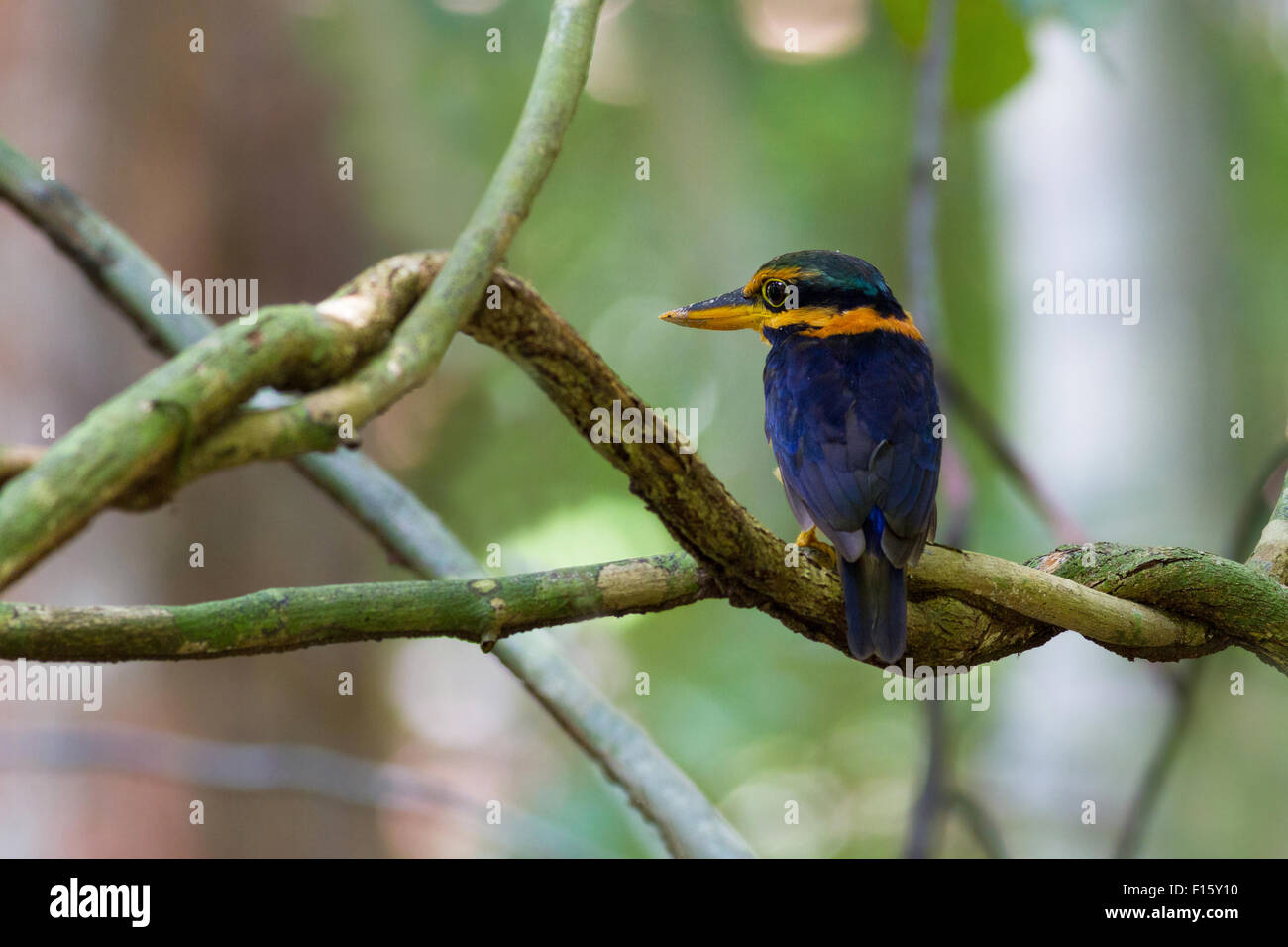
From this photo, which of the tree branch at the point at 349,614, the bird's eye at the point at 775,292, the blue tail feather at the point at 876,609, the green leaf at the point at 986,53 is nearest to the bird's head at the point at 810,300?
the bird's eye at the point at 775,292

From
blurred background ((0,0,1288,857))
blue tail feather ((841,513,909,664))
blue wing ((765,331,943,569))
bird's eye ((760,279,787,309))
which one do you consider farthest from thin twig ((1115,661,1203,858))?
blue tail feather ((841,513,909,664))

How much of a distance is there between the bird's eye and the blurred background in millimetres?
553

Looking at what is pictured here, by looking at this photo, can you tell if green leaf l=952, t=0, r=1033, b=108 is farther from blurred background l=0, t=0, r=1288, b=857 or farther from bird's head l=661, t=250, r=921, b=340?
bird's head l=661, t=250, r=921, b=340

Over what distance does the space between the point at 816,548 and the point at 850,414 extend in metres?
0.26

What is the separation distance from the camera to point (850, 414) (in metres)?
2.09

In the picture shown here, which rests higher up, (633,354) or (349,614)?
(633,354)

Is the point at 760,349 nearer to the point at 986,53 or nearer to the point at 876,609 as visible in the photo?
the point at 986,53

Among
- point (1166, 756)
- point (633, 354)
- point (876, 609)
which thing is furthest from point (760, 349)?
point (876, 609)

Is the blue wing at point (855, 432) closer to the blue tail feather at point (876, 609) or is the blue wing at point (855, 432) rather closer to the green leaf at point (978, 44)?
the blue tail feather at point (876, 609)

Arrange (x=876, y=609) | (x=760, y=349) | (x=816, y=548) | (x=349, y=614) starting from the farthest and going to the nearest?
(x=760, y=349) → (x=816, y=548) → (x=876, y=609) → (x=349, y=614)

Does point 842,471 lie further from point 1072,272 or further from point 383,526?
point 1072,272

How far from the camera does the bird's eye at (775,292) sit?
89.8 inches

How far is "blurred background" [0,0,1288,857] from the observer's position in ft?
15.3
